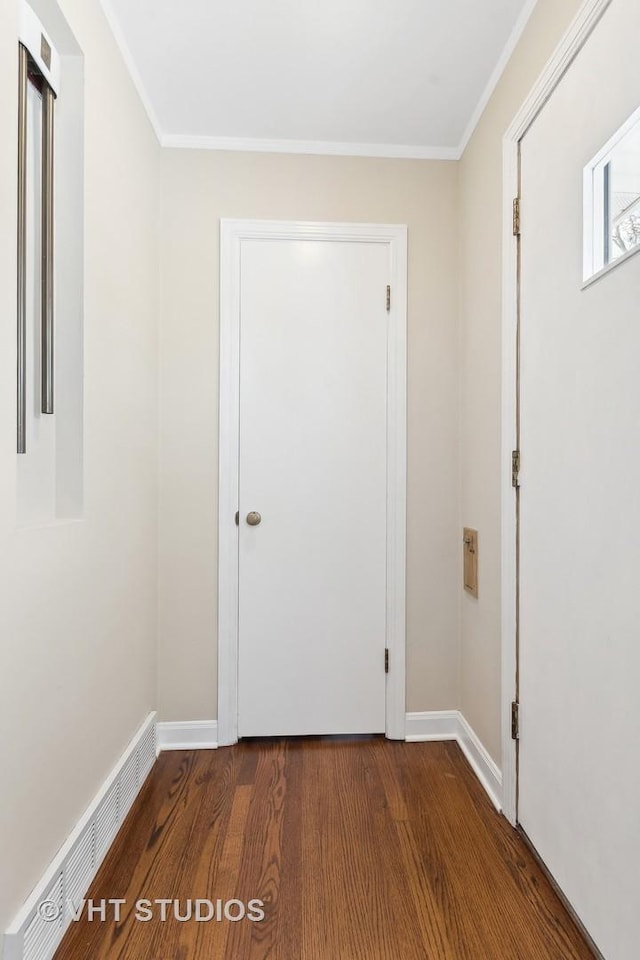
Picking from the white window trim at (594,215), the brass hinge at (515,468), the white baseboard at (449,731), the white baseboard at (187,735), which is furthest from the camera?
the white baseboard at (187,735)

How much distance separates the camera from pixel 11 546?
111 centimetres

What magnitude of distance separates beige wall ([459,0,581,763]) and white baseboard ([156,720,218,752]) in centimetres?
108

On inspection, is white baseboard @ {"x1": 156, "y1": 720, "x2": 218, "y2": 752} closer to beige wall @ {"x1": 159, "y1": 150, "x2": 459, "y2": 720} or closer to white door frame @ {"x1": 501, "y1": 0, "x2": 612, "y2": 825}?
beige wall @ {"x1": 159, "y1": 150, "x2": 459, "y2": 720}

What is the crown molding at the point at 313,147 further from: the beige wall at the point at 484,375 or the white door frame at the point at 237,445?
the white door frame at the point at 237,445

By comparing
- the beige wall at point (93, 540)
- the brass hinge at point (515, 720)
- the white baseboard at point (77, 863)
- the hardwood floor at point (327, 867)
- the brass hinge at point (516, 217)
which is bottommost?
the hardwood floor at point (327, 867)

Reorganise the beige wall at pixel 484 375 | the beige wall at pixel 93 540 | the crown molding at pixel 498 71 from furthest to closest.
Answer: the beige wall at pixel 484 375 → the crown molding at pixel 498 71 → the beige wall at pixel 93 540

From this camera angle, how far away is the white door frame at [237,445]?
2260 millimetres

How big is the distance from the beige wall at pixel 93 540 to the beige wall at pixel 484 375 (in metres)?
1.29

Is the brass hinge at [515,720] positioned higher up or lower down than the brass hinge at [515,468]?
lower down

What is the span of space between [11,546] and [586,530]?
4.30ft

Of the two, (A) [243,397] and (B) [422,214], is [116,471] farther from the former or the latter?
(B) [422,214]

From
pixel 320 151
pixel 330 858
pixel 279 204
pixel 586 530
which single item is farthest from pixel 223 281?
pixel 330 858

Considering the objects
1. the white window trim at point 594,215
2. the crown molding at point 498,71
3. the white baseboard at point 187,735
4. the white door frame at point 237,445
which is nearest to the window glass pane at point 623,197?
the white window trim at point 594,215

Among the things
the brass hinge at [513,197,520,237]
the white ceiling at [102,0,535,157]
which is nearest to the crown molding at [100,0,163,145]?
the white ceiling at [102,0,535,157]
